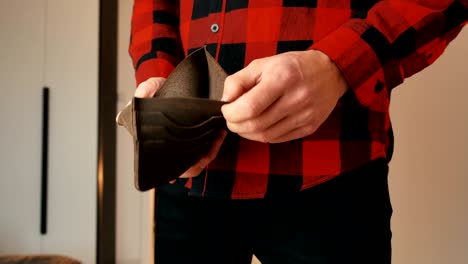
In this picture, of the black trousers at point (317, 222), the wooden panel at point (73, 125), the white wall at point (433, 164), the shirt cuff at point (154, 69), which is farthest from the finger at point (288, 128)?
the wooden panel at point (73, 125)

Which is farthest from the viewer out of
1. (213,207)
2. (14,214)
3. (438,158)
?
(14,214)

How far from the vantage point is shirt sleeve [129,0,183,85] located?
0.56m

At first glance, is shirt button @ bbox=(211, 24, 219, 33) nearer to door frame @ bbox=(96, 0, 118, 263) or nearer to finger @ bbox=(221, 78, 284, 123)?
finger @ bbox=(221, 78, 284, 123)

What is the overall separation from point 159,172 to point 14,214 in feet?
6.32

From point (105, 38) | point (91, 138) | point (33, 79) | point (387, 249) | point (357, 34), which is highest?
point (105, 38)

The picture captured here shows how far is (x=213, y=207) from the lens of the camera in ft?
1.58

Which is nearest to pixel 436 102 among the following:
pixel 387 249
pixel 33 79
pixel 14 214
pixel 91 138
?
pixel 387 249

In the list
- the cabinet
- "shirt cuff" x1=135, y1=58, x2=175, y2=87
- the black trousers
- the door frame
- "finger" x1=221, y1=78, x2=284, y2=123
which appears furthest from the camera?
the door frame

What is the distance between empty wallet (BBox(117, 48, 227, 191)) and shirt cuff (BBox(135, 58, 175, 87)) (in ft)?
0.53

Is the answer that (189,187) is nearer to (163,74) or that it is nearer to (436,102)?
(163,74)

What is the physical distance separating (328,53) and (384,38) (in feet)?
0.22

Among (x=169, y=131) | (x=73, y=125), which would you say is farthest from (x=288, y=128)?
(x=73, y=125)

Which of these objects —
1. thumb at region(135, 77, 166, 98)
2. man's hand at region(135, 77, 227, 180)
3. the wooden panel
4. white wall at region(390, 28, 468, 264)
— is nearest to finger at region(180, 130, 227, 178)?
man's hand at region(135, 77, 227, 180)

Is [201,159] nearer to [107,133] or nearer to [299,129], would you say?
[299,129]
